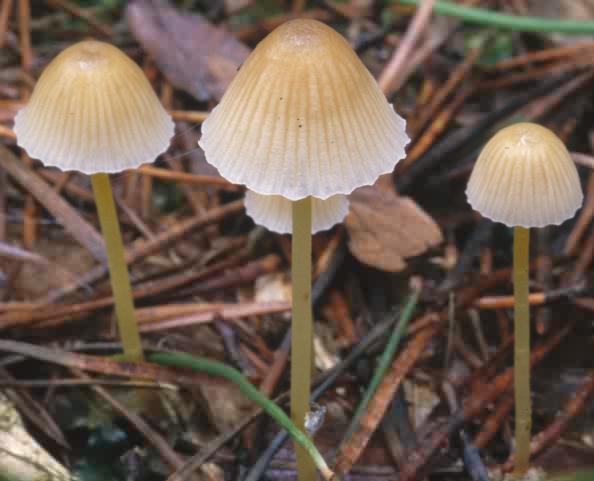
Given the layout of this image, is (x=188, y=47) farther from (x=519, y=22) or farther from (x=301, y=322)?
(x=301, y=322)

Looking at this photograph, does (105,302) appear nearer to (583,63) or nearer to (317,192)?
(317,192)

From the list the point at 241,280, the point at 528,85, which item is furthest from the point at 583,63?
the point at 241,280

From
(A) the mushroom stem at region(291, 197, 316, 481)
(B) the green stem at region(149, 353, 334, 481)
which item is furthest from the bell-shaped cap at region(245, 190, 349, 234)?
A: (B) the green stem at region(149, 353, 334, 481)

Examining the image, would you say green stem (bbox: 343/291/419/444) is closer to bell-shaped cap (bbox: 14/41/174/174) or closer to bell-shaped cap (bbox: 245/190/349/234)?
bell-shaped cap (bbox: 245/190/349/234)

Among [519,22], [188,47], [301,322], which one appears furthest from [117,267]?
[519,22]

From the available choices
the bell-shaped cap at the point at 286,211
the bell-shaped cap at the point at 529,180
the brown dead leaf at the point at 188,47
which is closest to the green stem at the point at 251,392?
the bell-shaped cap at the point at 286,211

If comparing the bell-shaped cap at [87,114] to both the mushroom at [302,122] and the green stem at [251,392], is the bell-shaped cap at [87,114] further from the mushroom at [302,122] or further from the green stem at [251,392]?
the green stem at [251,392]
